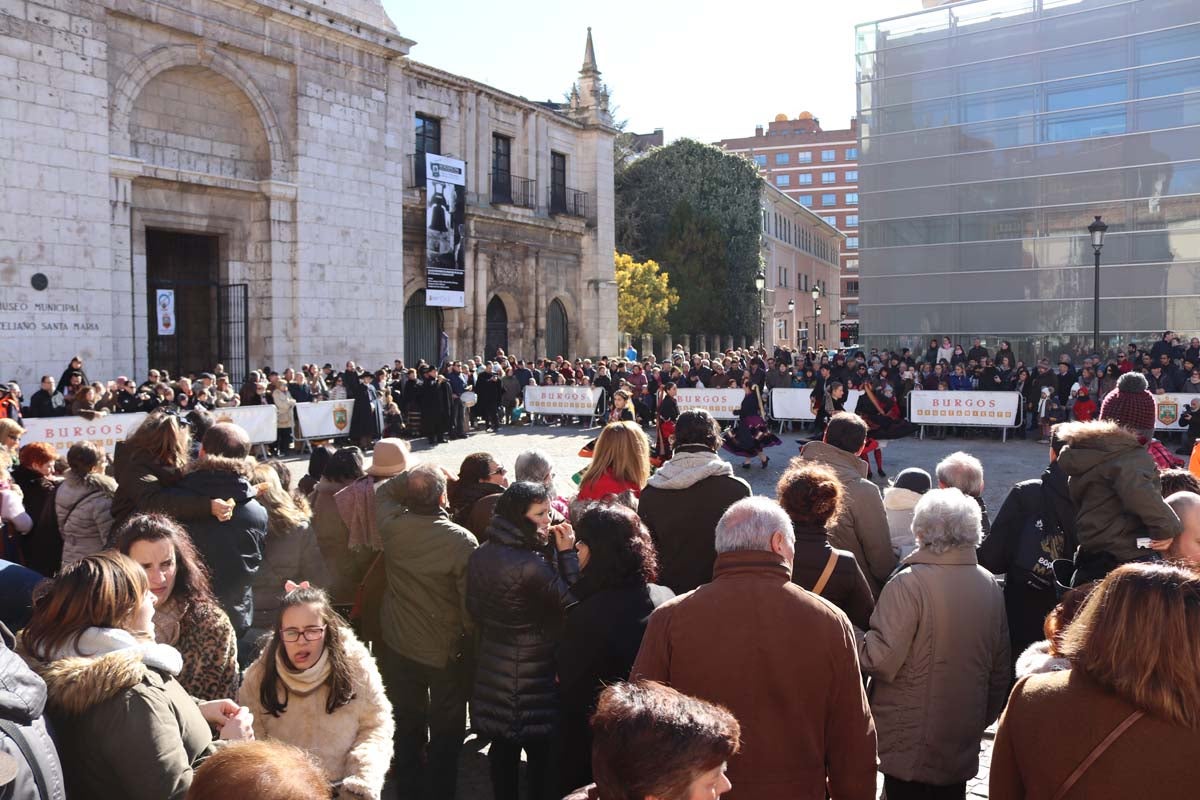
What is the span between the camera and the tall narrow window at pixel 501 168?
102 feet

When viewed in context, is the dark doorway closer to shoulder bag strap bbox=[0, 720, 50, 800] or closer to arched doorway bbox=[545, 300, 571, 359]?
arched doorway bbox=[545, 300, 571, 359]

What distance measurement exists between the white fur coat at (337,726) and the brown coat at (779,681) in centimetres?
107

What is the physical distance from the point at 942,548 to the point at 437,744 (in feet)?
8.54

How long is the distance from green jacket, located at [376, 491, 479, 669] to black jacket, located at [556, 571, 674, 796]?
3.03 feet

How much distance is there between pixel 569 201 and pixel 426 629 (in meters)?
30.3

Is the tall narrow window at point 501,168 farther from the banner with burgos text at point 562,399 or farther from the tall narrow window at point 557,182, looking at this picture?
the banner with burgos text at point 562,399

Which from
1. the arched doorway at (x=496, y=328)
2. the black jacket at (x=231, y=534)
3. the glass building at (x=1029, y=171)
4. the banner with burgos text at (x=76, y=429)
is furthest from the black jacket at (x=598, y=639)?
the glass building at (x=1029, y=171)

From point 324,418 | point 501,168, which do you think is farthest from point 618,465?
point 501,168

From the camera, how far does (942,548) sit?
397 cm

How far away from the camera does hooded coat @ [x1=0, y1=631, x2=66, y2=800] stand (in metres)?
2.31

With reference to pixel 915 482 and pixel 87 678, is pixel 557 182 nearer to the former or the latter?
pixel 915 482

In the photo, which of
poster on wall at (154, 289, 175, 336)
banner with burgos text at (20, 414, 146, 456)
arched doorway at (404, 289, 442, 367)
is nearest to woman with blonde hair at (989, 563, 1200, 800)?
banner with burgos text at (20, 414, 146, 456)

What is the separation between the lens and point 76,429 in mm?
14883

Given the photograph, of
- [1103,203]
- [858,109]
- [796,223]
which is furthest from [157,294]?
[796,223]
